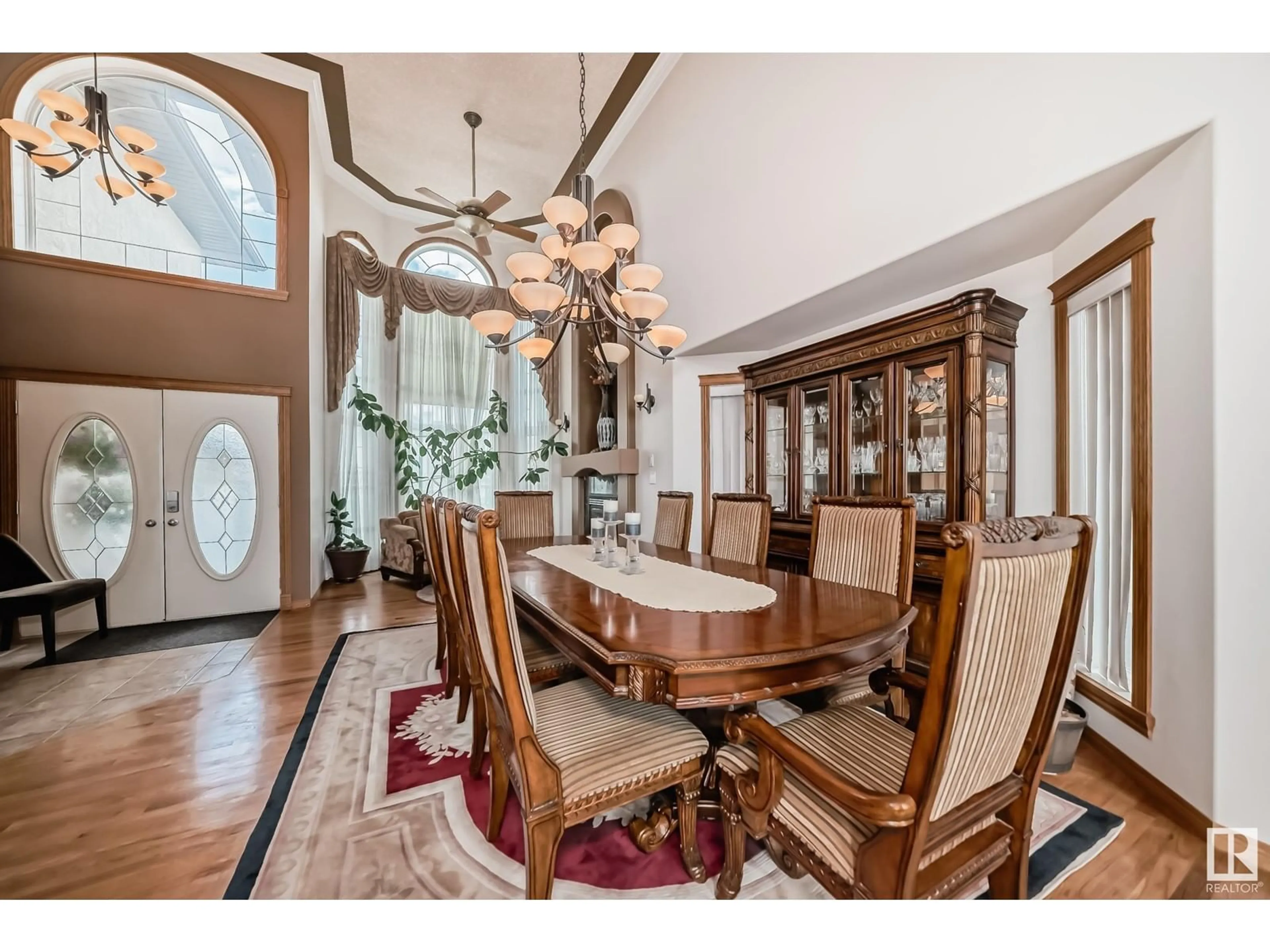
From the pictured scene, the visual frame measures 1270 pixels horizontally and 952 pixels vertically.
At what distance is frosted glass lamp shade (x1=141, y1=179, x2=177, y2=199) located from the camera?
315cm

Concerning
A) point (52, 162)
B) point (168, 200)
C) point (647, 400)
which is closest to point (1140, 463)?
point (647, 400)

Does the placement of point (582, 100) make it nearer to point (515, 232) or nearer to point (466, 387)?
point (515, 232)

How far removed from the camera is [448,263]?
6266mm

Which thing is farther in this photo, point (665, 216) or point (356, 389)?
point (356, 389)

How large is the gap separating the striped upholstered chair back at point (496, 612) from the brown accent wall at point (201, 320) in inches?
158

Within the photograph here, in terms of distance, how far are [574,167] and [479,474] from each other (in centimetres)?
383

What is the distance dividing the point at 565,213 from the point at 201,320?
142 inches

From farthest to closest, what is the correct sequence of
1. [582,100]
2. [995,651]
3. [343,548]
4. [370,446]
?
[370,446] → [343,548] → [582,100] → [995,651]

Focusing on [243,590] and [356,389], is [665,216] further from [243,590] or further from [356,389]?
[243,590]

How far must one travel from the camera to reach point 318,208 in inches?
183

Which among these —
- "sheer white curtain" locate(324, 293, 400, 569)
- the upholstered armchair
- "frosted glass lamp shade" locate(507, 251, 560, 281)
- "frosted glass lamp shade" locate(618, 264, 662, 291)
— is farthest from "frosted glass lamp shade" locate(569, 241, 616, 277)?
"sheer white curtain" locate(324, 293, 400, 569)

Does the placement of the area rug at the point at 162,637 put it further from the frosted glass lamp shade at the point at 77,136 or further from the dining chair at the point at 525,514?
the frosted glass lamp shade at the point at 77,136

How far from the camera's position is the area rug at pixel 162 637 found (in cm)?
301
